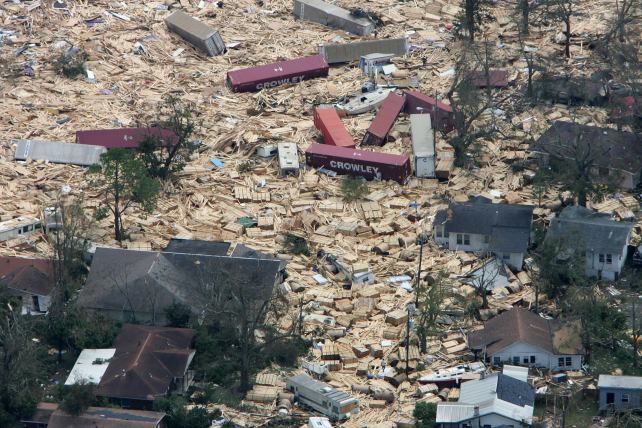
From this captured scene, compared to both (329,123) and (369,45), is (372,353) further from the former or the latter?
(369,45)

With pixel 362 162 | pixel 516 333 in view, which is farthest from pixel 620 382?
pixel 362 162

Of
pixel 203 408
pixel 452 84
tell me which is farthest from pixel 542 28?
pixel 203 408

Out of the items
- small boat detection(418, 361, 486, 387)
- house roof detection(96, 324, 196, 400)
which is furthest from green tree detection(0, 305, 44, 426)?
small boat detection(418, 361, 486, 387)

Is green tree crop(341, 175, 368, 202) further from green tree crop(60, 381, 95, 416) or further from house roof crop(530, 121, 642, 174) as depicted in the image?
green tree crop(60, 381, 95, 416)

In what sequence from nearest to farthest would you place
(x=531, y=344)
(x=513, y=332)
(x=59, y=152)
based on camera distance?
(x=531, y=344), (x=513, y=332), (x=59, y=152)

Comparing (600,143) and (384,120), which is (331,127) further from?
(600,143)

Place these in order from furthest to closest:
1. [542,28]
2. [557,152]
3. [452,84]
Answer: [542,28] → [452,84] → [557,152]

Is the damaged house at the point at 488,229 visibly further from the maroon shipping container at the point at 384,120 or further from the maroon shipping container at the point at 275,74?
the maroon shipping container at the point at 275,74
